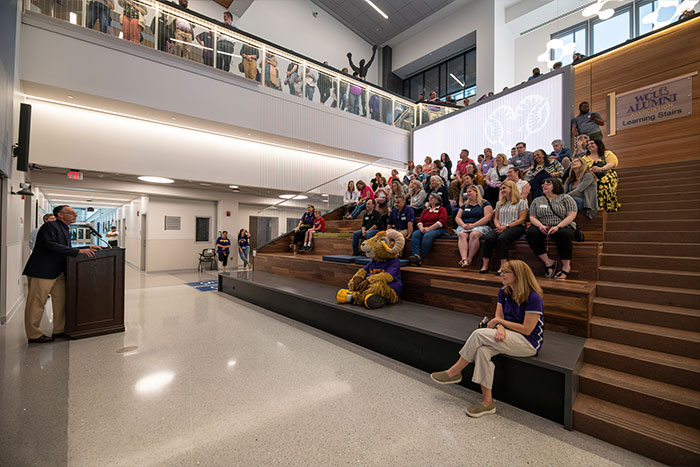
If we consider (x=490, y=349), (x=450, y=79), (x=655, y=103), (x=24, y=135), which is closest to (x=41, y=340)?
(x=24, y=135)

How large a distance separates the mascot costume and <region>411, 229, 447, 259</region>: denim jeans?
71 centimetres

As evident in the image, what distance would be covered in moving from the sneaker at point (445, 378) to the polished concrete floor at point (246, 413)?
109 millimetres

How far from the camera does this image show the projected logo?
817 centimetres

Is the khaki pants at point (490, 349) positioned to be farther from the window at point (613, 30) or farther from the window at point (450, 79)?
the window at point (450, 79)

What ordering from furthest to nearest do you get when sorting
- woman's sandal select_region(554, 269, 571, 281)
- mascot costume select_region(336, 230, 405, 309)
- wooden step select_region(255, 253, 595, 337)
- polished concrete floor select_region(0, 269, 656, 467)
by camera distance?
mascot costume select_region(336, 230, 405, 309) → woman's sandal select_region(554, 269, 571, 281) → wooden step select_region(255, 253, 595, 337) → polished concrete floor select_region(0, 269, 656, 467)

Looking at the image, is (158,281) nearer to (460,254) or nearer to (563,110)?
(460,254)

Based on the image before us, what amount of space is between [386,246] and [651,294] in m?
2.53

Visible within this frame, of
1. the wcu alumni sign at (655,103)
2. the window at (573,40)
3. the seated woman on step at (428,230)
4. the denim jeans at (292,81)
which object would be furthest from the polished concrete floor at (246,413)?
the window at (573,40)

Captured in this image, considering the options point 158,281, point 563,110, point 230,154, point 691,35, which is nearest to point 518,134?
point 563,110

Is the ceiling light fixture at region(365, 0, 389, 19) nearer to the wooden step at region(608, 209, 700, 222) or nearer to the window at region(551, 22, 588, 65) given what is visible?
the window at region(551, 22, 588, 65)

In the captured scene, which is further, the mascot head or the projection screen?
the projection screen

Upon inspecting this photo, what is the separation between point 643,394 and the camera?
6.49ft

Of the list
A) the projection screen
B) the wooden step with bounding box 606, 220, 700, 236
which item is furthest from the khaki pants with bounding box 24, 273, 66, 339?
the projection screen

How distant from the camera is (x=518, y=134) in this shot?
8680 millimetres
